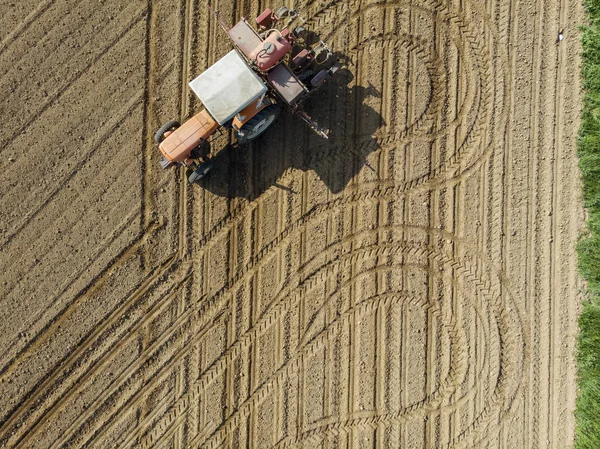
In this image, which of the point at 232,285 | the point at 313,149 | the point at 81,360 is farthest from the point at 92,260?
the point at 313,149

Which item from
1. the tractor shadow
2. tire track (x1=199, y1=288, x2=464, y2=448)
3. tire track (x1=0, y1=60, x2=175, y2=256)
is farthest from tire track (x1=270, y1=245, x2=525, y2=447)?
tire track (x1=0, y1=60, x2=175, y2=256)

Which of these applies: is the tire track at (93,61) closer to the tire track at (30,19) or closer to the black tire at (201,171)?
the tire track at (30,19)

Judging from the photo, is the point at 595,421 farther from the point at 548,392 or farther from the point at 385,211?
the point at 385,211

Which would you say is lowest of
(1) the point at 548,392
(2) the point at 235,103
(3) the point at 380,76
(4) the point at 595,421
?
(4) the point at 595,421

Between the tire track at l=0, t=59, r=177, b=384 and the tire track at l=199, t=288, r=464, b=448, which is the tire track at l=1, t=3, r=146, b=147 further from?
the tire track at l=199, t=288, r=464, b=448

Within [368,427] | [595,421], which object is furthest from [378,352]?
[595,421]
